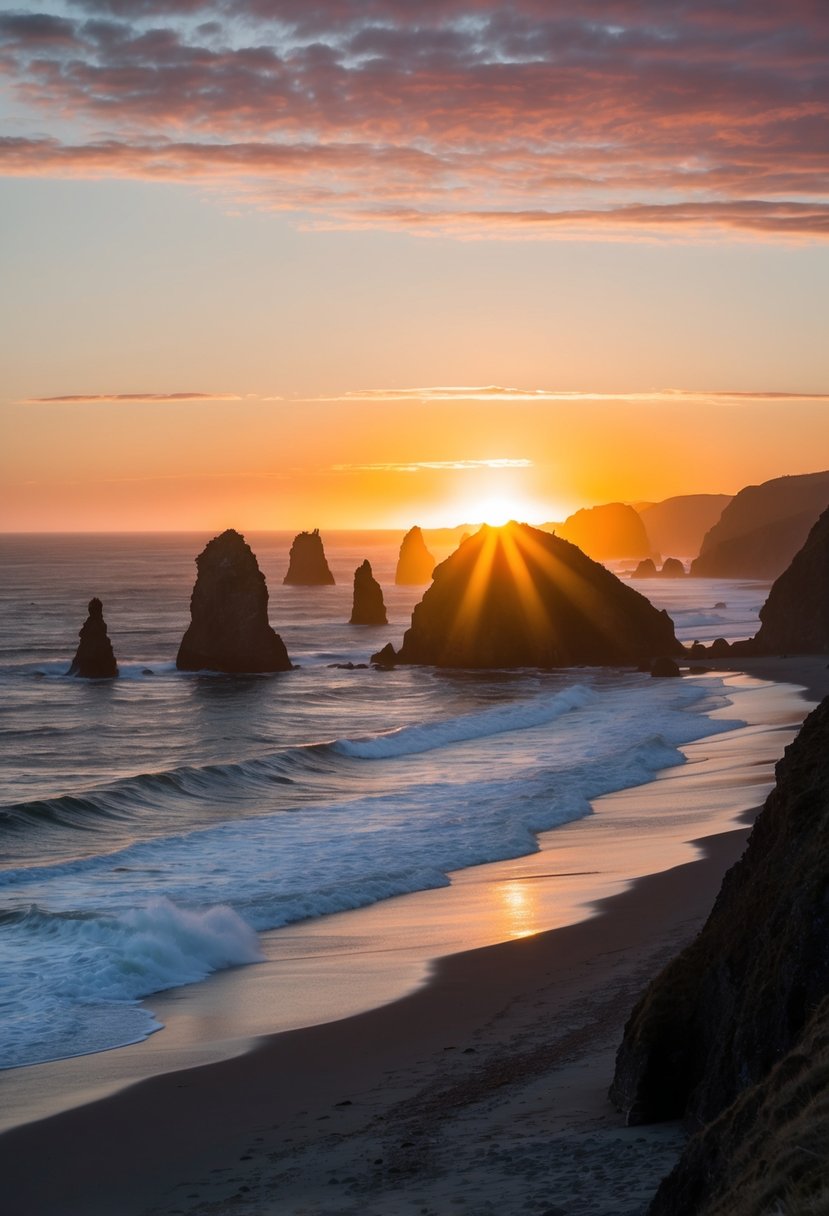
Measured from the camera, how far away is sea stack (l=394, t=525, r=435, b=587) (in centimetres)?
19088

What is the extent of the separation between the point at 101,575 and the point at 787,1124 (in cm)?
18591

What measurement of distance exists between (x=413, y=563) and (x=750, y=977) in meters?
185

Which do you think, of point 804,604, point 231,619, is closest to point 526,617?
point 804,604

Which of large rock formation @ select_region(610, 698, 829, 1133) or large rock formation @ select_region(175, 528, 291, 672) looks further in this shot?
large rock formation @ select_region(175, 528, 291, 672)

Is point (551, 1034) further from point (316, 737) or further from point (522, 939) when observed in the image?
point (316, 737)

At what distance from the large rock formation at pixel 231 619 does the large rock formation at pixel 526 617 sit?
823 cm

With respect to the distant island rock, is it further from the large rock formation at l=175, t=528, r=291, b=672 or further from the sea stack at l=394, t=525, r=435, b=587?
the sea stack at l=394, t=525, r=435, b=587

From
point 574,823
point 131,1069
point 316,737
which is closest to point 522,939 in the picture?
point 131,1069

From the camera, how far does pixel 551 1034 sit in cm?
1232

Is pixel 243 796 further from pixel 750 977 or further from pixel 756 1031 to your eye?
pixel 756 1031

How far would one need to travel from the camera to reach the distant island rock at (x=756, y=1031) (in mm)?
5984

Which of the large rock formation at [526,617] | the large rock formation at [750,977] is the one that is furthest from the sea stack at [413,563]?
the large rock formation at [750,977]

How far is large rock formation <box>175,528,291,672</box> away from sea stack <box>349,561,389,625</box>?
35.7 meters

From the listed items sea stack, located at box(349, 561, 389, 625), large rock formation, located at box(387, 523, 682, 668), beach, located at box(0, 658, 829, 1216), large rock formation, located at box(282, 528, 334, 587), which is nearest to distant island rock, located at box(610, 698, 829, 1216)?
beach, located at box(0, 658, 829, 1216)
